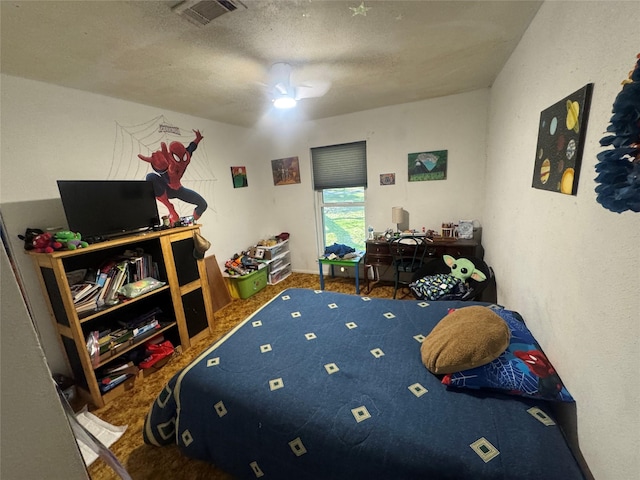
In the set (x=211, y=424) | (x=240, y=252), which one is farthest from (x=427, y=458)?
(x=240, y=252)

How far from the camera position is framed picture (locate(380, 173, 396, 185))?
3459mm

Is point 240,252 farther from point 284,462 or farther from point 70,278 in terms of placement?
point 284,462

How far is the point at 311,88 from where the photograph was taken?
2.30 meters

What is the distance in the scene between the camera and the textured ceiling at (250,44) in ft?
4.30

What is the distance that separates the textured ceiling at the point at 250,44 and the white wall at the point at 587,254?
0.43m

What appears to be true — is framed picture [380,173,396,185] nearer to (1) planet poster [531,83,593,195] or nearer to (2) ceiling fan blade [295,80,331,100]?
(2) ceiling fan blade [295,80,331,100]

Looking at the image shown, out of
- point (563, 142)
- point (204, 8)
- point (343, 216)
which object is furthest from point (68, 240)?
point (343, 216)

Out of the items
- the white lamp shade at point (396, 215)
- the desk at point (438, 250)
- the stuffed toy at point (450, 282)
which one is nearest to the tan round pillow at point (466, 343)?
the stuffed toy at point (450, 282)

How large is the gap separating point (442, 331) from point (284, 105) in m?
2.03

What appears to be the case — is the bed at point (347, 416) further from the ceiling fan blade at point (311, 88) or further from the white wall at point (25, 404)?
the ceiling fan blade at point (311, 88)

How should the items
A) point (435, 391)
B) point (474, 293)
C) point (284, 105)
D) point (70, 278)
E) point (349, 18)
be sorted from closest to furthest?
1. point (435, 391)
2. point (349, 18)
3. point (70, 278)
4. point (284, 105)
5. point (474, 293)

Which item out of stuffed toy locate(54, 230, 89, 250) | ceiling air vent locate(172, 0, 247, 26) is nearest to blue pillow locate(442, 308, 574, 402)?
ceiling air vent locate(172, 0, 247, 26)

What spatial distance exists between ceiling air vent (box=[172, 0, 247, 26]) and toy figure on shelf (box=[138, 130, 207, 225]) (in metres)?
1.68

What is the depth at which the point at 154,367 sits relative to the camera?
2277 mm
